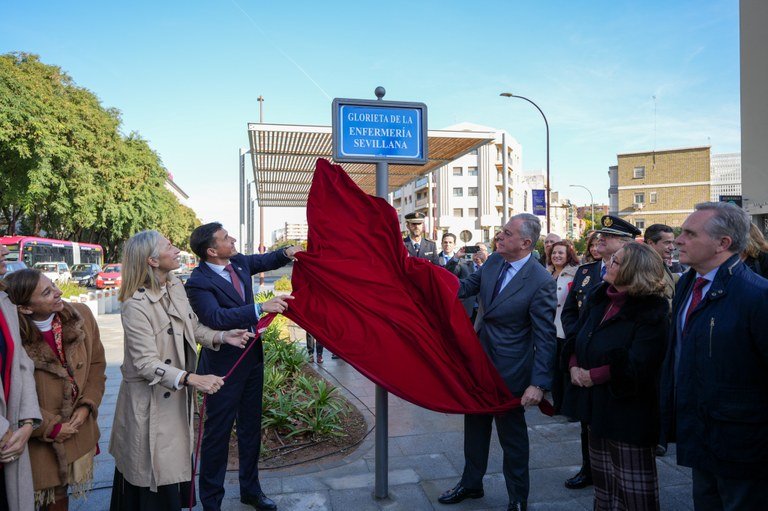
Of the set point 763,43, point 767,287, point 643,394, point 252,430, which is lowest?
point 252,430

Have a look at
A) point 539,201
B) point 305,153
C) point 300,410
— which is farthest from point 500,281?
point 539,201

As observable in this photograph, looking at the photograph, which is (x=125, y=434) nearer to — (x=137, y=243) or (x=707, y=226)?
(x=137, y=243)

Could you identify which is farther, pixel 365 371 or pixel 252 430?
pixel 252 430

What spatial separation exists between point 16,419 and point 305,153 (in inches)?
445

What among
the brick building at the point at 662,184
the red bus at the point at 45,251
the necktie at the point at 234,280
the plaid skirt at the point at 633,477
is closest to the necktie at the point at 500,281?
the plaid skirt at the point at 633,477

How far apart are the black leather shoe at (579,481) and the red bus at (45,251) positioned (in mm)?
28720

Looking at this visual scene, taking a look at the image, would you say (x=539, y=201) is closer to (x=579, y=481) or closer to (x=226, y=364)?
(x=579, y=481)

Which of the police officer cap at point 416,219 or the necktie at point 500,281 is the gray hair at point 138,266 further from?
the police officer cap at point 416,219

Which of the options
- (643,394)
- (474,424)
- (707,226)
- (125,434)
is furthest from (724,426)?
(125,434)

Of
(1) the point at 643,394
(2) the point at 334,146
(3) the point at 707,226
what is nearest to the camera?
(3) the point at 707,226

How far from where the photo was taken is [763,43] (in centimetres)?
1507

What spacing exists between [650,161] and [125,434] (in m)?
68.8

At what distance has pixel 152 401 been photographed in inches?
124

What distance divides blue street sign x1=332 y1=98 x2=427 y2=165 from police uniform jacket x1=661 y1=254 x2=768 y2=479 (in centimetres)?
217
